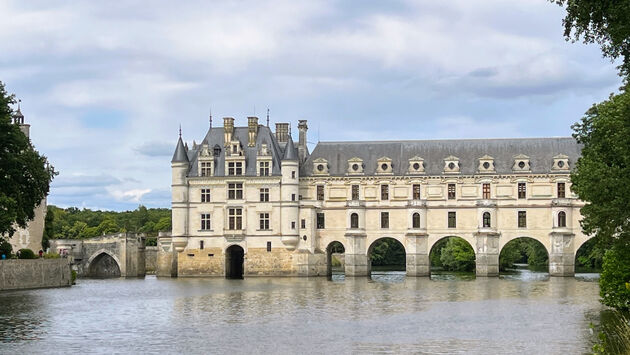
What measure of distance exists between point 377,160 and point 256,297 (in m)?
24.9

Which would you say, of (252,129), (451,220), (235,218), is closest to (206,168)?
(235,218)

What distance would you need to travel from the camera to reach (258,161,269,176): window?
67250mm

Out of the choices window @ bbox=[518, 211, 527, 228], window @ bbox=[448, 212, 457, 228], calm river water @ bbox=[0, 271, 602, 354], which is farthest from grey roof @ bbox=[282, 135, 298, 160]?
calm river water @ bbox=[0, 271, 602, 354]

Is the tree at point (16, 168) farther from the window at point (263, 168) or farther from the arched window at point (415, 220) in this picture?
the arched window at point (415, 220)

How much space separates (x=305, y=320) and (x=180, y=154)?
127 feet

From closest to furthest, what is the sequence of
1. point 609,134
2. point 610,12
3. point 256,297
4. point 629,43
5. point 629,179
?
1. point 610,12
2. point 629,43
3. point 629,179
4. point 609,134
5. point 256,297

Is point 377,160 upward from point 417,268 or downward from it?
upward

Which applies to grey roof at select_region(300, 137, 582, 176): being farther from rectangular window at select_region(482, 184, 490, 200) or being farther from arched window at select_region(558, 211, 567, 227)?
arched window at select_region(558, 211, 567, 227)

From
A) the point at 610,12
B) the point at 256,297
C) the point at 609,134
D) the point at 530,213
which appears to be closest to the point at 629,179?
the point at 609,134

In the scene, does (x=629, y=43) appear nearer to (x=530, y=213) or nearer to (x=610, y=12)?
(x=610, y=12)

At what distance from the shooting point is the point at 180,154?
6919 centimetres

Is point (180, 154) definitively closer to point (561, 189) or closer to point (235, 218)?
point (235, 218)

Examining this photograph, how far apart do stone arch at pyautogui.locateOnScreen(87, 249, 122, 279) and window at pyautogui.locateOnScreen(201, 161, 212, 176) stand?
11.7m

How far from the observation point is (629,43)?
20656 mm
